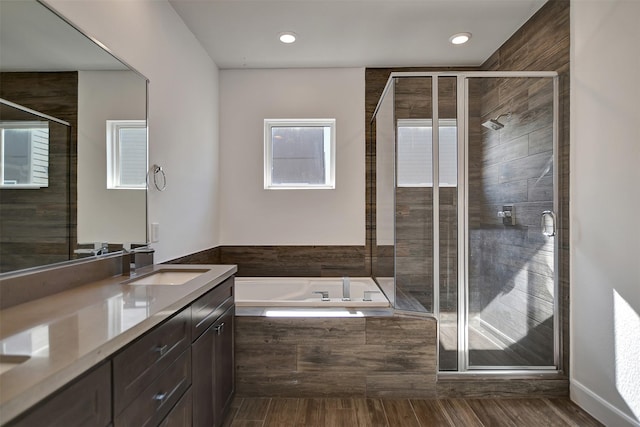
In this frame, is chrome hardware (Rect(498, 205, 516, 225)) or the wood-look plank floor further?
chrome hardware (Rect(498, 205, 516, 225))

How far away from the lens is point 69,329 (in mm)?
892

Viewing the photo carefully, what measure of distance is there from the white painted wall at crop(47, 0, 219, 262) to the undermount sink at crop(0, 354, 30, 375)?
1.37 meters

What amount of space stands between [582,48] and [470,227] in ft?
4.28

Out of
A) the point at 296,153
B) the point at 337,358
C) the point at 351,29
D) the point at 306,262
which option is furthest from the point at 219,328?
the point at 351,29

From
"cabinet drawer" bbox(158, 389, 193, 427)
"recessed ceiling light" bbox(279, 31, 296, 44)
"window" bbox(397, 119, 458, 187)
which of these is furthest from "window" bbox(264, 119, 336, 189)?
"cabinet drawer" bbox(158, 389, 193, 427)

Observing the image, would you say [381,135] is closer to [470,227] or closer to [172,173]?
[470,227]

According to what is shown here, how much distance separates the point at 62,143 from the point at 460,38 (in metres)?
2.89

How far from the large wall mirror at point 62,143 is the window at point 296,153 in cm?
153

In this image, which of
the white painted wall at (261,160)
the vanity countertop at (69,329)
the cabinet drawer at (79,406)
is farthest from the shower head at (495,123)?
the cabinet drawer at (79,406)

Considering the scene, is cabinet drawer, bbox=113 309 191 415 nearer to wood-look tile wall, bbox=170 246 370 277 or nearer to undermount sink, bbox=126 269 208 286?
undermount sink, bbox=126 269 208 286

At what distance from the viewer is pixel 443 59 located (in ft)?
10.2

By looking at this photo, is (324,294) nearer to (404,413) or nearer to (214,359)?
(404,413)

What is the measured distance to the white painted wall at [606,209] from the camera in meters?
1.70

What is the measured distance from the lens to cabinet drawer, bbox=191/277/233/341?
1.43m
